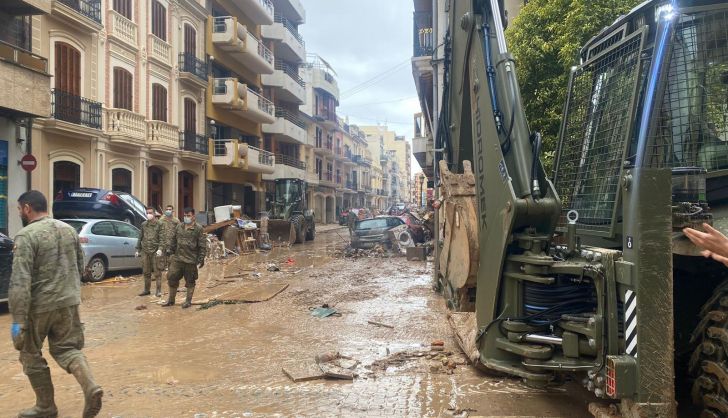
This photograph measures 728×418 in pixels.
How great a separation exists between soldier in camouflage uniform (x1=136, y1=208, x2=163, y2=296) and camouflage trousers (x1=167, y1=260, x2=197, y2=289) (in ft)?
4.62

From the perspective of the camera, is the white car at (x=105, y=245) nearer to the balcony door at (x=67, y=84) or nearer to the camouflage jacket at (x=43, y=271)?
the balcony door at (x=67, y=84)

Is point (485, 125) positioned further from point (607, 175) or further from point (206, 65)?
point (206, 65)

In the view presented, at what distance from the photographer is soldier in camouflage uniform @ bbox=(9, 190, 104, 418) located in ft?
13.1

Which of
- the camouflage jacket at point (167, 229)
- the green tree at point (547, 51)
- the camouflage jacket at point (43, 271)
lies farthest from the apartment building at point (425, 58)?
the camouflage jacket at point (43, 271)

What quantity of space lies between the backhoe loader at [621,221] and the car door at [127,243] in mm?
10838

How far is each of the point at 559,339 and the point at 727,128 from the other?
5.63ft

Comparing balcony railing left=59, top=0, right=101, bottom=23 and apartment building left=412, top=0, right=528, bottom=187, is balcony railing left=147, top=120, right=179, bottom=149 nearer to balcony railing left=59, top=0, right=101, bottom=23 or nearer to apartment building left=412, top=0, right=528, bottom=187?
balcony railing left=59, top=0, right=101, bottom=23

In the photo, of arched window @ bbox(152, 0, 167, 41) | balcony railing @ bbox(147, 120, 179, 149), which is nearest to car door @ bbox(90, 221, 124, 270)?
balcony railing @ bbox(147, 120, 179, 149)

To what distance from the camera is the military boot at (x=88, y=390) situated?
396cm

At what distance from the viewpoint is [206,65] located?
26.3 metres

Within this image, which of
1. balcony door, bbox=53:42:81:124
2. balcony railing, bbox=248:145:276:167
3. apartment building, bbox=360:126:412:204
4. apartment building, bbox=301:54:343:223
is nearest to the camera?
balcony door, bbox=53:42:81:124

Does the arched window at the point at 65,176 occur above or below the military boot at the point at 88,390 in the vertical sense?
above

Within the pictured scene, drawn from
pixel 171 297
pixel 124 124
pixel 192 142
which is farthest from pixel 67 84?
pixel 171 297

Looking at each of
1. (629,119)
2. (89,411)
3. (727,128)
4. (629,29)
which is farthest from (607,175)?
(89,411)
